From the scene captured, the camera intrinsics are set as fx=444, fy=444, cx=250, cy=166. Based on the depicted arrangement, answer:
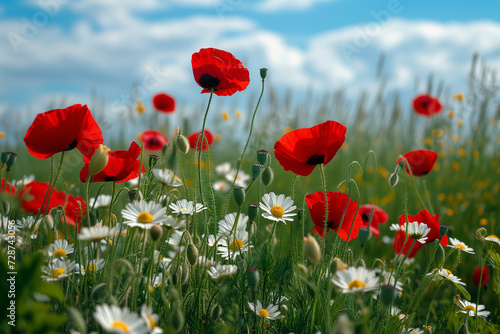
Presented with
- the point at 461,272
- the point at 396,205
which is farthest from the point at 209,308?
the point at 396,205

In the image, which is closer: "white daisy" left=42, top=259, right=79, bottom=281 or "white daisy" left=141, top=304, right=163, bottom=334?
"white daisy" left=141, top=304, right=163, bottom=334

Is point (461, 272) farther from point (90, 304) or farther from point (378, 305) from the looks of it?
point (90, 304)

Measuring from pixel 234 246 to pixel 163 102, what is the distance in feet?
8.98

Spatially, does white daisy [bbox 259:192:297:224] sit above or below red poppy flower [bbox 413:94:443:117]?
below

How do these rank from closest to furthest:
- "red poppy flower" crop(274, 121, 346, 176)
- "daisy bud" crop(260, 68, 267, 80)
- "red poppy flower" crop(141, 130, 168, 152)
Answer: "red poppy flower" crop(274, 121, 346, 176)
"daisy bud" crop(260, 68, 267, 80)
"red poppy flower" crop(141, 130, 168, 152)

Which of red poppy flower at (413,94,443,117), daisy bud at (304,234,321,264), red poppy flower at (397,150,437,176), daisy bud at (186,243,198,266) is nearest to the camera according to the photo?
daisy bud at (304,234,321,264)

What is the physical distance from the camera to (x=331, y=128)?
1.21 meters

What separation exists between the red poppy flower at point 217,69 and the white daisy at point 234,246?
17.9 inches

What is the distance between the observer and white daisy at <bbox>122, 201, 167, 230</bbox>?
0.96 meters

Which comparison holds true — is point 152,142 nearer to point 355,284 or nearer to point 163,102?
point 163,102

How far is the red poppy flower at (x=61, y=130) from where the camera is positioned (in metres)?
1.16

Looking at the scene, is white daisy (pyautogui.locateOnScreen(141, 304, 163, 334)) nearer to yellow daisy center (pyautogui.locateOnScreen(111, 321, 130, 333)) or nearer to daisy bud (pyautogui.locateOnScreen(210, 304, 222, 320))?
yellow daisy center (pyautogui.locateOnScreen(111, 321, 130, 333))

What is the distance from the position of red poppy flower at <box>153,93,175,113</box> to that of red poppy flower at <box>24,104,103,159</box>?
263 centimetres

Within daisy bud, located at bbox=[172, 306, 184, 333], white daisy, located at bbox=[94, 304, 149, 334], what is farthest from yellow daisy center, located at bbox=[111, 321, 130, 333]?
daisy bud, located at bbox=[172, 306, 184, 333]
